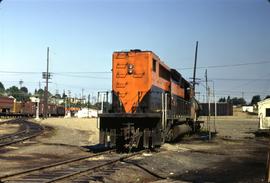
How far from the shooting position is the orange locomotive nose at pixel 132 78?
19.4m

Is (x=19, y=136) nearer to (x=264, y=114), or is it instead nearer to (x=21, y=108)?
(x=264, y=114)

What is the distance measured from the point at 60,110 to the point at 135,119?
82.7 meters

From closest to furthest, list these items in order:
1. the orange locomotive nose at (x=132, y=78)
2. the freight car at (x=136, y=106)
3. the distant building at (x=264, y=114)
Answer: the freight car at (x=136, y=106) → the orange locomotive nose at (x=132, y=78) → the distant building at (x=264, y=114)

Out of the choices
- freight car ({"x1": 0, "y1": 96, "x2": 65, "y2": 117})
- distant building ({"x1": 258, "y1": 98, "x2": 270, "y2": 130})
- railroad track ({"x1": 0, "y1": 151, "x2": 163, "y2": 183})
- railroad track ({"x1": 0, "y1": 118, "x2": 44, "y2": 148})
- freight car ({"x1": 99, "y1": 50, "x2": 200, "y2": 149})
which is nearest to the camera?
railroad track ({"x1": 0, "y1": 151, "x2": 163, "y2": 183})

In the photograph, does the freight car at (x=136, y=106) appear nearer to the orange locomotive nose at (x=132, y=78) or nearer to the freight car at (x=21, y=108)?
the orange locomotive nose at (x=132, y=78)

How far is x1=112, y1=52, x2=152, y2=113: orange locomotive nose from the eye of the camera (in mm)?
19406

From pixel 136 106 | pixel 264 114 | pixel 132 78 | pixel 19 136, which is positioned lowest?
pixel 19 136

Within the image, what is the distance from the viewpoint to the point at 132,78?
64.3ft

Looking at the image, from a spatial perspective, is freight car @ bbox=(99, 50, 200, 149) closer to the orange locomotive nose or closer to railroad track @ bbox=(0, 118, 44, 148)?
the orange locomotive nose

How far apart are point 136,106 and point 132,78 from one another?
129cm

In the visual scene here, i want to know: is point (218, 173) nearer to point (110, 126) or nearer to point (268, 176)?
point (268, 176)

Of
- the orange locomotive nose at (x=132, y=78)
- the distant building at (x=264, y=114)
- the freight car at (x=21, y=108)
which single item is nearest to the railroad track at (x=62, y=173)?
the orange locomotive nose at (x=132, y=78)

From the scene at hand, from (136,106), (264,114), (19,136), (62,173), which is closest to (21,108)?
(264,114)

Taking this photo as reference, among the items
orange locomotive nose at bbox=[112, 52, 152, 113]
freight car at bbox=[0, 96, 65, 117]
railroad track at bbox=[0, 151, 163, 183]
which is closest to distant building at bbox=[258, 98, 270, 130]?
orange locomotive nose at bbox=[112, 52, 152, 113]
